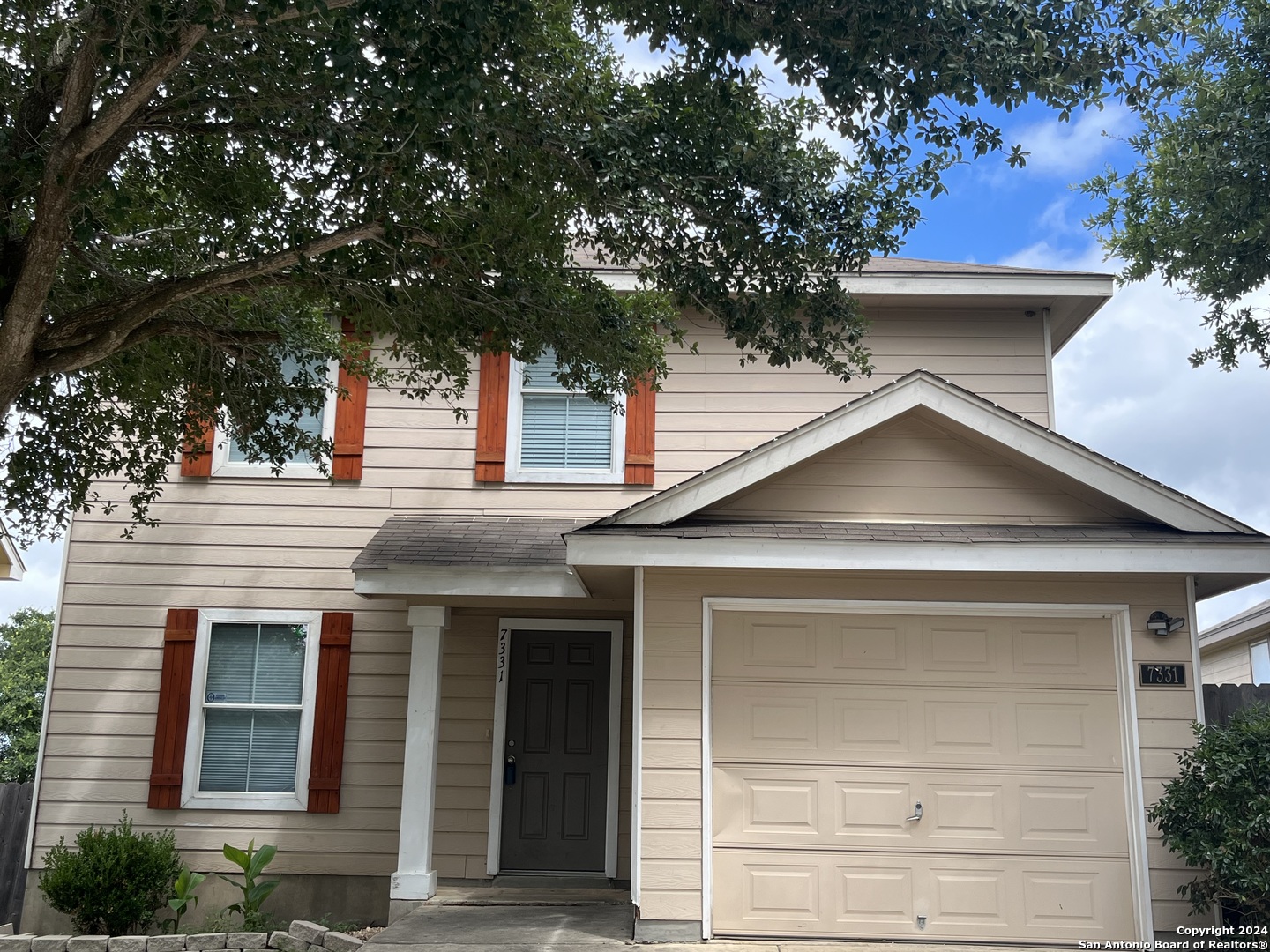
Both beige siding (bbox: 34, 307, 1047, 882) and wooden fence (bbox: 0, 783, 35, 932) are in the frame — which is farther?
wooden fence (bbox: 0, 783, 35, 932)

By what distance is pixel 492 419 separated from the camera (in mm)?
10742

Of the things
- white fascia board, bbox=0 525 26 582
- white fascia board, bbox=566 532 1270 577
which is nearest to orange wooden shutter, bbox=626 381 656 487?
white fascia board, bbox=566 532 1270 577

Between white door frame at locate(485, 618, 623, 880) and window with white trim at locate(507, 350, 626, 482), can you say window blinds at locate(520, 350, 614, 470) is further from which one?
white door frame at locate(485, 618, 623, 880)

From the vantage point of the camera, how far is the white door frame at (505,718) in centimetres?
982

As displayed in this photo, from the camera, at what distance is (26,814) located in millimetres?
11055

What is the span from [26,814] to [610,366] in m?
7.75

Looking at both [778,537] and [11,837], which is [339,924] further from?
[778,537]

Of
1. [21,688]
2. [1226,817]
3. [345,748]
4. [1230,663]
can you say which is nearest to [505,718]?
[345,748]

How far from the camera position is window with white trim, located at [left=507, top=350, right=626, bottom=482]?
1068 cm

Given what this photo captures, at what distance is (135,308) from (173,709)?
183 inches

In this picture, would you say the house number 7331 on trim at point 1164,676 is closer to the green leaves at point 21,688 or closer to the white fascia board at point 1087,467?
the white fascia board at point 1087,467

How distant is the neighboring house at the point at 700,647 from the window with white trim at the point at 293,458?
0.17ft

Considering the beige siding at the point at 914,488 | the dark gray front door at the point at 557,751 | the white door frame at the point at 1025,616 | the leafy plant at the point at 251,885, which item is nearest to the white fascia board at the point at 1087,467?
the beige siding at the point at 914,488

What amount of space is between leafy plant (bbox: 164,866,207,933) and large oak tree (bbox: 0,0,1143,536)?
3120mm
